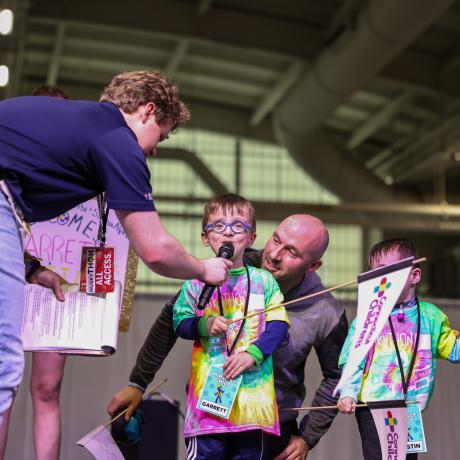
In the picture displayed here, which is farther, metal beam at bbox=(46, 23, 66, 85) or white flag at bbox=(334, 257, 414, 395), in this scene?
metal beam at bbox=(46, 23, 66, 85)

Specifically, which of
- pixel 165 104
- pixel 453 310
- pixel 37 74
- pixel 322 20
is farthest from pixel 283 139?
pixel 165 104

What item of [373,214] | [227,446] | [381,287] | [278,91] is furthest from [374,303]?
[373,214]

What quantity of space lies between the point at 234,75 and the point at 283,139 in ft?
3.17

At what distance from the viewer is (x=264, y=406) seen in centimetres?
238

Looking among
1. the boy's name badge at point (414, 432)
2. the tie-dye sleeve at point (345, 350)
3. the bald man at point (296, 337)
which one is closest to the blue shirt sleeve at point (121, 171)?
the bald man at point (296, 337)

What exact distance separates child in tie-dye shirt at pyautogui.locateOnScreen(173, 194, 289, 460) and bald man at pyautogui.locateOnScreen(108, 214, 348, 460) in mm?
246

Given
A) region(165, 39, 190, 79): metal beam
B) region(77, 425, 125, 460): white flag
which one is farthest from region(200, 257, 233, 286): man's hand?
region(165, 39, 190, 79): metal beam

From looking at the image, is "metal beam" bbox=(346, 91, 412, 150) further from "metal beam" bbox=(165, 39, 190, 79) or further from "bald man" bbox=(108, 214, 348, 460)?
"bald man" bbox=(108, 214, 348, 460)

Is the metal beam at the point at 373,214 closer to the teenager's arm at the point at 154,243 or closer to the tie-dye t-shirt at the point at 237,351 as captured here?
the tie-dye t-shirt at the point at 237,351

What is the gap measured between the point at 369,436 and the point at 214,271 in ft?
3.02

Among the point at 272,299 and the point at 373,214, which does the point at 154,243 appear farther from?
the point at 373,214

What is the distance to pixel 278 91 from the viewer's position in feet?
29.8

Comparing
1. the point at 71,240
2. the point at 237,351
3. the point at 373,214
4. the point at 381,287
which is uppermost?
the point at 373,214

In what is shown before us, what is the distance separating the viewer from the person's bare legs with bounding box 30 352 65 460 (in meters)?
2.64
